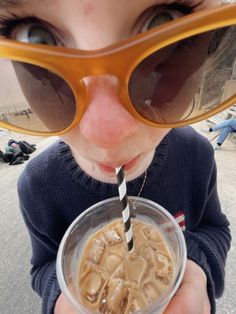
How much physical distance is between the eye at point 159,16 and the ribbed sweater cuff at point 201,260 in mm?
502

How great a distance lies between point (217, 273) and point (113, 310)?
13.3 inches

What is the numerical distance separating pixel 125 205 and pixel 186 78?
249 mm

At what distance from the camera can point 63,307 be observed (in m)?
0.56

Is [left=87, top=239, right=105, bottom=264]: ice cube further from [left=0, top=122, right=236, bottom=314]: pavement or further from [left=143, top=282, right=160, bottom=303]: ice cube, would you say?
[left=0, top=122, right=236, bottom=314]: pavement

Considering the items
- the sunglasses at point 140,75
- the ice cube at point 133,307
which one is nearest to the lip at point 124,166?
the sunglasses at point 140,75

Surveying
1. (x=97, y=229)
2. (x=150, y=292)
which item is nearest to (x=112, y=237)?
(x=97, y=229)

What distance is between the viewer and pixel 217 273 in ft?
2.34

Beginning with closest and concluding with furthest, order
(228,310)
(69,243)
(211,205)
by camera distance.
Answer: (69,243)
(211,205)
(228,310)

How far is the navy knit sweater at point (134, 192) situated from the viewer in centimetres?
73

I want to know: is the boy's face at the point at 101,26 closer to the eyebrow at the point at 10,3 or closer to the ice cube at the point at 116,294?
the eyebrow at the point at 10,3

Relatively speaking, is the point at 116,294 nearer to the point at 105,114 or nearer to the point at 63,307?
the point at 63,307

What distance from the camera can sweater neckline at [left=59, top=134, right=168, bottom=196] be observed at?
73 cm

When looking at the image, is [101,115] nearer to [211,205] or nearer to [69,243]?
[69,243]

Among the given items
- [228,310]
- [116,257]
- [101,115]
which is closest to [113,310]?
[116,257]
